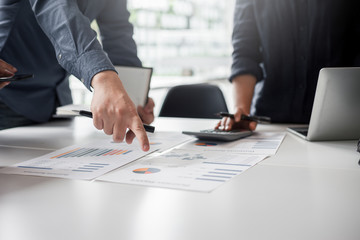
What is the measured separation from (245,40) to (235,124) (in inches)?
22.0

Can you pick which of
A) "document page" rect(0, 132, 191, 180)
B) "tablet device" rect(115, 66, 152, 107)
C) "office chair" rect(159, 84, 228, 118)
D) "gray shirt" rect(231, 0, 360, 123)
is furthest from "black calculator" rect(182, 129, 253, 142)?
"office chair" rect(159, 84, 228, 118)

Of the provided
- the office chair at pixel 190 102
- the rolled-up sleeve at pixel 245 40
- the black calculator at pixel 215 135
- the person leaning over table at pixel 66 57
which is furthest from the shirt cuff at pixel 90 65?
the office chair at pixel 190 102

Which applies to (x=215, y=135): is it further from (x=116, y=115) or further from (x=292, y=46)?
(x=292, y=46)

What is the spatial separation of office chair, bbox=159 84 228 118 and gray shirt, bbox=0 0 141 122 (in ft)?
1.80

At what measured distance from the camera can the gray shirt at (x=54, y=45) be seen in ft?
3.52

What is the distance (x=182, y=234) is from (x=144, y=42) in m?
5.00

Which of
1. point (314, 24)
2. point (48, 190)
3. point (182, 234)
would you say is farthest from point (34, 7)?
point (314, 24)

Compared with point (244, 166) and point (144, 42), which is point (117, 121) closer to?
point (244, 166)

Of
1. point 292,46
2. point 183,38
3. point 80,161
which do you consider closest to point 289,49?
point 292,46

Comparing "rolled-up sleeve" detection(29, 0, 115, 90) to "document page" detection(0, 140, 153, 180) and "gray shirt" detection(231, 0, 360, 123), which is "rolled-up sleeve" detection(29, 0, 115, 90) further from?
"gray shirt" detection(231, 0, 360, 123)

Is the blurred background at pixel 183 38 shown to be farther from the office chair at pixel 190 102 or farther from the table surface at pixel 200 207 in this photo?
the table surface at pixel 200 207

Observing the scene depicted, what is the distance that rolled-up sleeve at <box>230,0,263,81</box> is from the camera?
179 centimetres

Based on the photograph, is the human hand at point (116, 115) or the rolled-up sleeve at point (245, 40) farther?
the rolled-up sleeve at point (245, 40)

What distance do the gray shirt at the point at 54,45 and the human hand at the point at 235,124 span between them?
556 mm
